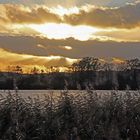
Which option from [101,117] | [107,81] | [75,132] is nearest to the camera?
[75,132]

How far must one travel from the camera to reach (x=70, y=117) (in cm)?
2211

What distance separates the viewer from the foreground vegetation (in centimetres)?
2120

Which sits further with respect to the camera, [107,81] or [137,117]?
[107,81]

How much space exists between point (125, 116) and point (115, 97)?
3.15 ft

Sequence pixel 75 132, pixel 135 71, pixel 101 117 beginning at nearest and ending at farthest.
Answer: pixel 75 132
pixel 101 117
pixel 135 71

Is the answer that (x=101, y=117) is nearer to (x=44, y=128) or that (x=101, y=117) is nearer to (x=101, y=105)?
(x=101, y=105)

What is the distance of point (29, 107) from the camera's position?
2234 cm

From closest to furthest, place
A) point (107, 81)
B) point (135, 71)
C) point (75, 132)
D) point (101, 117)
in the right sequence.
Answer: point (75, 132) → point (101, 117) → point (107, 81) → point (135, 71)

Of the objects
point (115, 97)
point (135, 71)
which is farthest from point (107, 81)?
point (115, 97)

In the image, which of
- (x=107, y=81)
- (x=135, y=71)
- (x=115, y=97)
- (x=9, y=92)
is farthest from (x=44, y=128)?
(x=135, y=71)

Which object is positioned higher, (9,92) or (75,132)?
(9,92)

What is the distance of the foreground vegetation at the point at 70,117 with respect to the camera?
21203 millimetres

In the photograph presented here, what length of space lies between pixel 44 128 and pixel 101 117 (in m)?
2.47

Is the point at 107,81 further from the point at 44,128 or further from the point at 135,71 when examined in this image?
the point at 44,128
